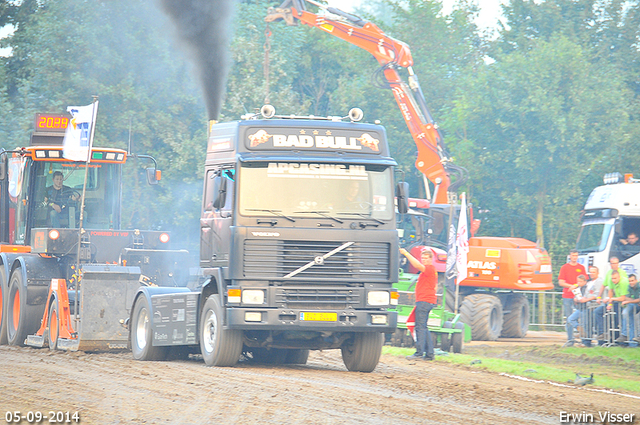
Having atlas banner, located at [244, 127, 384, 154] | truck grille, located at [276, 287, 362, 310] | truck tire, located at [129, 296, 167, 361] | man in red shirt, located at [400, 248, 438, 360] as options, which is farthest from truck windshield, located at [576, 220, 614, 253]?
truck tire, located at [129, 296, 167, 361]

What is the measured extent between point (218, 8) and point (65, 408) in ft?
38.7

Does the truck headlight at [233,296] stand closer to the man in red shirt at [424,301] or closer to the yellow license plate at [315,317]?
the yellow license plate at [315,317]

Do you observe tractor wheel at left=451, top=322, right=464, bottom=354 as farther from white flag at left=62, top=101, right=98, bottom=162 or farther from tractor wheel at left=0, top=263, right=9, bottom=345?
tractor wheel at left=0, top=263, right=9, bottom=345

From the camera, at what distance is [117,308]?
15.5 meters

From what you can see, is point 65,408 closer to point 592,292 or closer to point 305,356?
point 305,356

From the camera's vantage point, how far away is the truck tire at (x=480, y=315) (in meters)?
22.7

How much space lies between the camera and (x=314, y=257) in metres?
12.8

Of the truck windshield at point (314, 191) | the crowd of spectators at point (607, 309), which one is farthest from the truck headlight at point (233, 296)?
the crowd of spectators at point (607, 309)

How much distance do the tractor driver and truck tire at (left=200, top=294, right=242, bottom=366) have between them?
5.47 metres

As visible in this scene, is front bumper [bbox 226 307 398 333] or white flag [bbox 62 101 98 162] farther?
white flag [bbox 62 101 98 162]

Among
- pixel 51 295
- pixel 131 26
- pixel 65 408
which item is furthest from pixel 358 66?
pixel 65 408

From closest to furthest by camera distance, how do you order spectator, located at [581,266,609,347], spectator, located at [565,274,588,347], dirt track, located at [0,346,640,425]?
dirt track, located at [0,346,640,425]
spectator, located at [581,266,609,347]
spectator, located at [565,274,588,347]

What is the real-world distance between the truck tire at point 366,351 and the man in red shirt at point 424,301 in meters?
2.48

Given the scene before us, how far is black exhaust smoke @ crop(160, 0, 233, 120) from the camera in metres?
18.8
